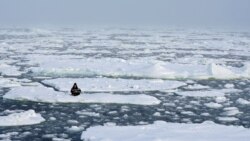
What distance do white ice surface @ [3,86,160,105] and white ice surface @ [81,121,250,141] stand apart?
89.4 inches

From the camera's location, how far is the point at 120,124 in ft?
30.2

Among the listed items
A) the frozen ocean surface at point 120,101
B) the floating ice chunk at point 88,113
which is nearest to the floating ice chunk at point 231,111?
the frozen ocean surface at point 120,101

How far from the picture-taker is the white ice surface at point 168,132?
8070 mm

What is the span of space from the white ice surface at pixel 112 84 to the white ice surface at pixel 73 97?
88 centimetres

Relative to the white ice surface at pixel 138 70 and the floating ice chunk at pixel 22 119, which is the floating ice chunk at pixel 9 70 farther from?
the floating ice chunk at pixel 22 119

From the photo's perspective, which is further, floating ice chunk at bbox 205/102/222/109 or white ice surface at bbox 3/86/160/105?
white ice surface at bbox 3/86/160/105

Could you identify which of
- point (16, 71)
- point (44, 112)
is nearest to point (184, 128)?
point (44, 112)

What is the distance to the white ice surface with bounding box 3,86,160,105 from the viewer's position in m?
11.4

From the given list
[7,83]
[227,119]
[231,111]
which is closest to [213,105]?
[231,111]

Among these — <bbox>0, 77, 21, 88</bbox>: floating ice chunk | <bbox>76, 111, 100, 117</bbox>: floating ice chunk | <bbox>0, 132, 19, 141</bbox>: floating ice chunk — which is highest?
<bbox>0, 77, 21, 88</bbox>: floating ice chunk

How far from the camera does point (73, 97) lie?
1170cm

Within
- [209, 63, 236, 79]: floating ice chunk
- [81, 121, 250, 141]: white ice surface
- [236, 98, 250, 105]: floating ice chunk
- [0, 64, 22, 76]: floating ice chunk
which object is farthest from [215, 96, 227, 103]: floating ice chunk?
[0, 64, 22, 76]: floating ice chunk

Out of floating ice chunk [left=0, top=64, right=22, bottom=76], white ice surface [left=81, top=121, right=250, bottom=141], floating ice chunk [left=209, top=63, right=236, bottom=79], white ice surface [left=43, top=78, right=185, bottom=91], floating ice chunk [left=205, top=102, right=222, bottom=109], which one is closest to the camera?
white ice surface [left=81, top=121, right=250, bottom=141]

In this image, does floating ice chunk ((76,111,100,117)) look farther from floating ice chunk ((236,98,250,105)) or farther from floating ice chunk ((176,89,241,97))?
floating ice chunk ((236,98,250,105))
